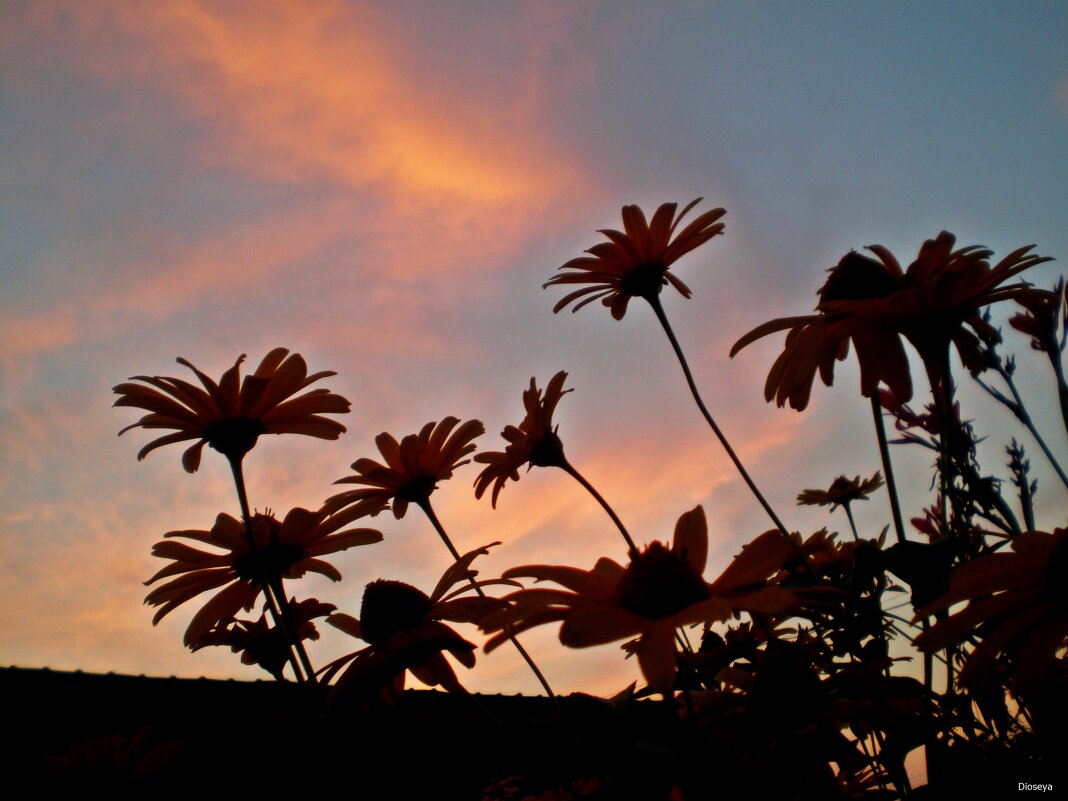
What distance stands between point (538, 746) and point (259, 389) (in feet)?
3.97

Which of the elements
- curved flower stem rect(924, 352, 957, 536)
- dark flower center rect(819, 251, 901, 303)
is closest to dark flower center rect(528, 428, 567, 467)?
dark flower center rect(819, 251, 901, 303)

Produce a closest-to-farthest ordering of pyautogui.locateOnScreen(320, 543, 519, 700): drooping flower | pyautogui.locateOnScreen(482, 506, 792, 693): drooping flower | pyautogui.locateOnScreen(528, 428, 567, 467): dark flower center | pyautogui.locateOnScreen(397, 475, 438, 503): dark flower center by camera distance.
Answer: pyautogui.locateOnScreen(482, 506, 792, 693): drooping flower, pyautogui.locateOnScreen(320, 543, 519, 700): drooping flower, pyautogui.locateOnScreen(528, 428, 567, 467): dark flower center, pyautogui.locateOnScreen(397, 475, 438, 503): dark flower center

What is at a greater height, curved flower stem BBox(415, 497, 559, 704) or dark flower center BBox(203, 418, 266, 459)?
dark flower center BBox(203, 418, 266, 459)

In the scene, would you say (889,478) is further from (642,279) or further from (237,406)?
(237,406)

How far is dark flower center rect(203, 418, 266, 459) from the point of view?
6.24 feet

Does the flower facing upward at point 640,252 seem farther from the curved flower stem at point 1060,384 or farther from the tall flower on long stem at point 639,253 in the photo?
the curved flower stem at point 1060,384

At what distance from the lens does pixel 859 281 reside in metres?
1.68

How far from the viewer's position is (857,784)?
2062 millimetres

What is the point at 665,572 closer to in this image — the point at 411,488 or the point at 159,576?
the point at 411,488

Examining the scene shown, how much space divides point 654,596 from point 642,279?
1.33m

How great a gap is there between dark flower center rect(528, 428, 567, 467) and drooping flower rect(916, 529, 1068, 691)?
4.09 feet

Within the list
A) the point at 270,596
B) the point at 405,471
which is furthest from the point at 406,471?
the point at 270,596

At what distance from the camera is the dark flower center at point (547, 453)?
2.23m

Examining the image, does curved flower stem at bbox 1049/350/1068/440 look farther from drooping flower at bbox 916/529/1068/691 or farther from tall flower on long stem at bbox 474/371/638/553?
tall flower on long stem at bbox 474/371/638/553
